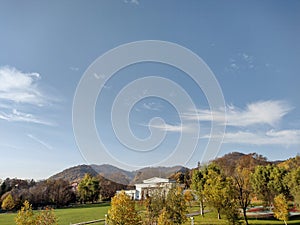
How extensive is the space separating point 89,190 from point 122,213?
185 ft

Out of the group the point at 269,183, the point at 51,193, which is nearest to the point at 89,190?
the point at 51,193

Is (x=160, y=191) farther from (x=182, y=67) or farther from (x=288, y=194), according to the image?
(x=288, y=194)

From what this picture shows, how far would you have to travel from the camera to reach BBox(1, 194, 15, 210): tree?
182 ft

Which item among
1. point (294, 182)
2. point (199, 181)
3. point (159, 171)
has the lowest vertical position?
point (294, 182)

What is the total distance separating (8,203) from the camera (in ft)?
183

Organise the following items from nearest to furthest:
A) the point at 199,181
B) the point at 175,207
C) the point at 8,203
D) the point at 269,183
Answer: the point at 175,207, the point at 199,181, the point at 269,183, the point at 8,203

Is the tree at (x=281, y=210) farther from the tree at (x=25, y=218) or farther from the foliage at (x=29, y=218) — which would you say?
the tree at (x=25, y=218)

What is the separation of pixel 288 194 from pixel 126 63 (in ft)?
103

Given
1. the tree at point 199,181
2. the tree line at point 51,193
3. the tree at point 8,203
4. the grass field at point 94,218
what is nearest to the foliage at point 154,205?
the grass field at point 94,218

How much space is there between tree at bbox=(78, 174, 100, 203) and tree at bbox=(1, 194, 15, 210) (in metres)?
15.5

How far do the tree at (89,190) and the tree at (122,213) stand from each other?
55.3 metres

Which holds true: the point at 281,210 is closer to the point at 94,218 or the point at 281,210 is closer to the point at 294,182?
the point at 294,182

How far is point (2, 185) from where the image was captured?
213 feet

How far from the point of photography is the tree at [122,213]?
574 inches
